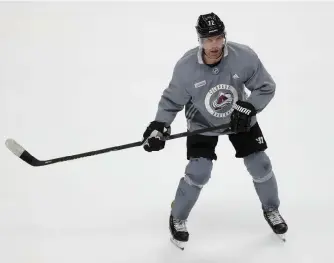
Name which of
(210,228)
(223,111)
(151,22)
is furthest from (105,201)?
(151,22)

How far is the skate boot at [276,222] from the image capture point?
294 cm

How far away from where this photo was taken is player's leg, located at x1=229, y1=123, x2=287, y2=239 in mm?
2854

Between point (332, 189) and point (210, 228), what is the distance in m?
0.67

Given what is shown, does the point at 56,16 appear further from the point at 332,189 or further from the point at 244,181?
the point at 332,189

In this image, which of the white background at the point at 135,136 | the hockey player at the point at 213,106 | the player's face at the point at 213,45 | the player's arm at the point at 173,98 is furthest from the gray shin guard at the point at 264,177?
the player's face at the point at 213,45

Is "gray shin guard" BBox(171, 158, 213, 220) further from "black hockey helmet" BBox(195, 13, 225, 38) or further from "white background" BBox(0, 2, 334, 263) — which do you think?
"black hockey helmet" BBox(195, 13, 225, 38)

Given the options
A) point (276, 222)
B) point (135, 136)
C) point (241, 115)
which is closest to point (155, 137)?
point (241, 115)

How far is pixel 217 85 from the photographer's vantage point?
2729mm

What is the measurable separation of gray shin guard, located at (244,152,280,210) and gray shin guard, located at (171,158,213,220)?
18 centimetres

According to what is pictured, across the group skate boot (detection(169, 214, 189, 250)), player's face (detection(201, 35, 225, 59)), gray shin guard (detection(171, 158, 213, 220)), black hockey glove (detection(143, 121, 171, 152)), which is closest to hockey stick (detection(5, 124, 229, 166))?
black hockey glove (detection(143, 121, 171, 152))

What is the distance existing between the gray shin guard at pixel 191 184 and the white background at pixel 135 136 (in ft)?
0.50

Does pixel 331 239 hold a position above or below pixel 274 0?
below

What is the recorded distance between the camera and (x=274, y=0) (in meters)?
5.73

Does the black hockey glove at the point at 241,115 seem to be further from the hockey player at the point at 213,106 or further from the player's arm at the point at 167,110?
the player's arm at the point at 167,110
